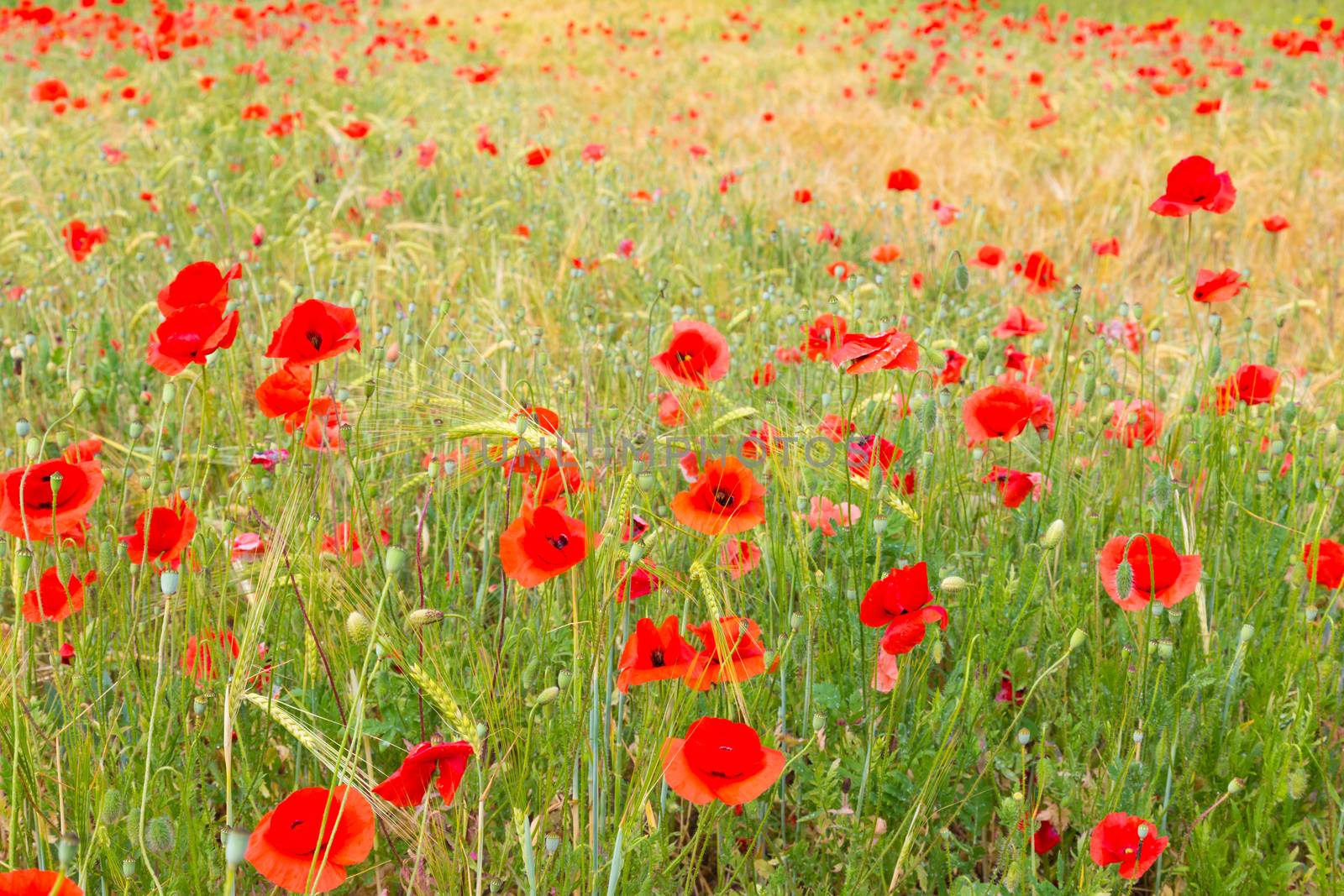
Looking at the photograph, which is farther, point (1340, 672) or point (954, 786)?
point (1340, 672)

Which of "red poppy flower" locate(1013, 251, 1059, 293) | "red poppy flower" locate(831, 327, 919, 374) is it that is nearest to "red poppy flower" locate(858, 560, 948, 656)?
"red poppy flower" locate(831, 327, 919, 374)

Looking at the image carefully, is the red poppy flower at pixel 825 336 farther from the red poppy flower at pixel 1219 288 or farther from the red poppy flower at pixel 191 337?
the red poppy flower at pixel 191 337

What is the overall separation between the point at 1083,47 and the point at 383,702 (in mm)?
8719

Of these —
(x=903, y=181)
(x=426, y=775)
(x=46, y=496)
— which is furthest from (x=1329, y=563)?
(x=903, y=181)

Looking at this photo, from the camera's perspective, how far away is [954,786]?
4.63 ft

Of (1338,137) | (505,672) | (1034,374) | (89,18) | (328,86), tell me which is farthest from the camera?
(89,18)

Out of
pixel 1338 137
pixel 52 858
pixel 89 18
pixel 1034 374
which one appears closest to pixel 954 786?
pixel 52 858

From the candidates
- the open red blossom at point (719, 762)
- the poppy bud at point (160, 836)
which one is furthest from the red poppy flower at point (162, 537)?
the open red blossom at point (719, 762)

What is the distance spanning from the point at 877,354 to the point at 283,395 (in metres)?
0.82

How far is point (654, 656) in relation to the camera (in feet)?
3.95

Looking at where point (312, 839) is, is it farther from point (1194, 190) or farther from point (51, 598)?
point (1194, 190)

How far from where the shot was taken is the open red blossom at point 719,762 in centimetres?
104

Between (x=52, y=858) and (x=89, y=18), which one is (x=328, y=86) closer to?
(x=89, y=18)

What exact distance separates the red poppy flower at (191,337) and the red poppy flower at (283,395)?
137 mm
